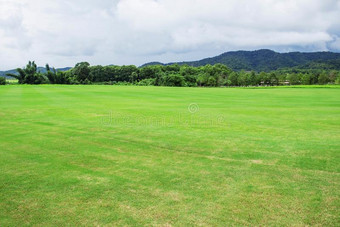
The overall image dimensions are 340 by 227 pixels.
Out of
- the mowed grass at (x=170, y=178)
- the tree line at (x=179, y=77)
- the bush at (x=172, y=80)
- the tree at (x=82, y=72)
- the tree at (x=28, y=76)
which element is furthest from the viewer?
the tree at (x=82, y=72)

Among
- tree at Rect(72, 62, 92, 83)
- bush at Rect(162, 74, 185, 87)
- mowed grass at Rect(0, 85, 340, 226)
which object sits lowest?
mowed grass at Rect(0, 85, 340, 226)

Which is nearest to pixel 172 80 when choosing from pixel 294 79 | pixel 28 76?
pixel 28 76

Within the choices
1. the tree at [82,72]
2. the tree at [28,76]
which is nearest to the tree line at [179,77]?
the tree at [82,72]

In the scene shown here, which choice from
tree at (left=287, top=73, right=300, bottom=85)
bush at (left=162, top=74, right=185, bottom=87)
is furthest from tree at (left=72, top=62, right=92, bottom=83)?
tree at (left=287, top=73, right=300, bottom=85)

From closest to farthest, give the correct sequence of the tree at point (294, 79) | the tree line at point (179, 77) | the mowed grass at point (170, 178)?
the mowed grass at point (170, 178), the tree line at point (179, 77), the tree at point (294, 79)

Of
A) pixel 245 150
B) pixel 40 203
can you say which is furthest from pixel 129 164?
pixel 245 150

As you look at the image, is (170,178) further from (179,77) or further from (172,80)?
(179,77)

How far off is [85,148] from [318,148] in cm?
972

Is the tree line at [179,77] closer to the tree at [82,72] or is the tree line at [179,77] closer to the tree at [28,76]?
the tree at [82,72]

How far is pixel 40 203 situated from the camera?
579 cm

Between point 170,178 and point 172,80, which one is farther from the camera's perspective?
point 172,80

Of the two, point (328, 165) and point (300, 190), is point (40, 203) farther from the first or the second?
point (328, 165)

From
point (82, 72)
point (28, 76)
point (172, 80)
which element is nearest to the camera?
point (28, 76)

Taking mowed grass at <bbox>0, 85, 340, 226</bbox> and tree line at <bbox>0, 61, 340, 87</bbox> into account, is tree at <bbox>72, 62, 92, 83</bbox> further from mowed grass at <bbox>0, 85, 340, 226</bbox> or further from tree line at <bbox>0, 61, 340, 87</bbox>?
mowed grass at <bbox>0, 85, 340, 226</bbox>
